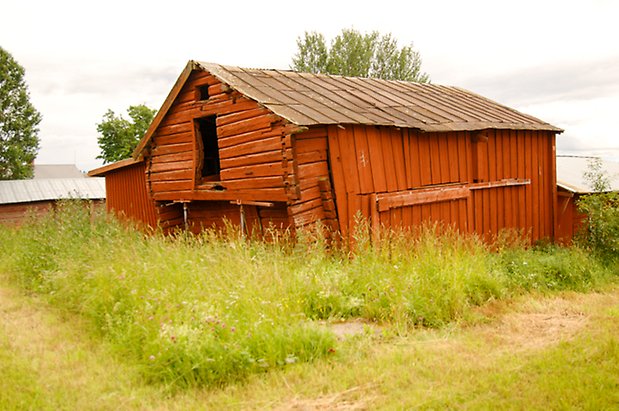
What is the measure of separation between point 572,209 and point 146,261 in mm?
12433

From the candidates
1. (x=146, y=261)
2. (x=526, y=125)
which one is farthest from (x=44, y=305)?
(x=526, y=125)

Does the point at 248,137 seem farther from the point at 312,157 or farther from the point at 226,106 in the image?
the point at 312,157

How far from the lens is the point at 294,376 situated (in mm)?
4781

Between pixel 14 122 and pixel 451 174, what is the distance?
29.3 metres

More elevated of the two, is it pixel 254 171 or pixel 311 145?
pixel 311 145

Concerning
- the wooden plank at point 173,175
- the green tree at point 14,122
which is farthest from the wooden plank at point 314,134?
the green tree at point 14,122

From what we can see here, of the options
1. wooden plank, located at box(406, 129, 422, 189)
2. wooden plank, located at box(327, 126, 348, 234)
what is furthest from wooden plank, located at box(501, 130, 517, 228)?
wooden plank, located at box(327, 126, 348, 234)

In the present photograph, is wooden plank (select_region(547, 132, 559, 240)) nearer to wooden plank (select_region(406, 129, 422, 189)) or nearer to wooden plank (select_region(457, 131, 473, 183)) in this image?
wooden plank (select_region(457, 131, 473, 183))

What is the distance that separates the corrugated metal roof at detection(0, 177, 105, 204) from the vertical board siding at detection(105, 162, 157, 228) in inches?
315

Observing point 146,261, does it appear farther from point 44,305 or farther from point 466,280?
point 466,280

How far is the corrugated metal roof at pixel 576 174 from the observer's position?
596 inches

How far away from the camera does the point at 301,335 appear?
5285 millimetres

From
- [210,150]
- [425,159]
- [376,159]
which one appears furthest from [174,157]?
[425,159]

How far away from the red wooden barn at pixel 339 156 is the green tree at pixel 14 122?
2205 cm
